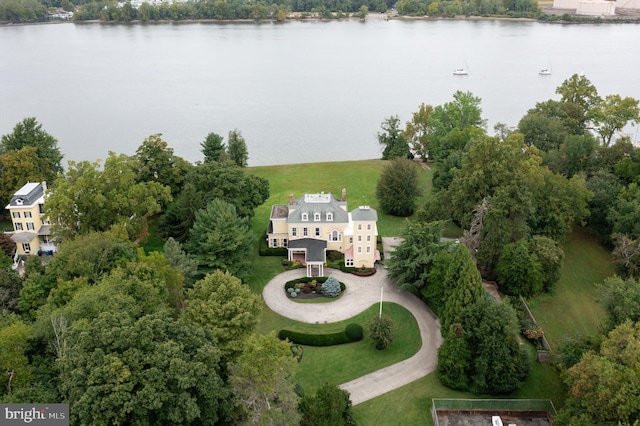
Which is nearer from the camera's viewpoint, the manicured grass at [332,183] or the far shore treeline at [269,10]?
the manicured grass at [332,183]

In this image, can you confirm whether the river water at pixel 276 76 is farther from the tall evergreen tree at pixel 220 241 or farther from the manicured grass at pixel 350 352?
the manicured grass at pixel 350 352

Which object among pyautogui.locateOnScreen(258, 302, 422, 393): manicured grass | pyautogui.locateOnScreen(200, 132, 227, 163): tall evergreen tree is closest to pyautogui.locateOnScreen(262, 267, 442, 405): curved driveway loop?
pyautogui.locateOnScreen(258, 302, 422, 393): manicured grass

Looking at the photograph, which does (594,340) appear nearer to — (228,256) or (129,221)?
(228,256)

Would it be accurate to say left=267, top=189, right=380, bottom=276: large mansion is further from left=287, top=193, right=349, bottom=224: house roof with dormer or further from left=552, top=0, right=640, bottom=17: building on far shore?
left=552, top=0, right=640, bottom=17: building on far shore

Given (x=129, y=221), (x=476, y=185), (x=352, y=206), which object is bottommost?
(x=352, y=206)

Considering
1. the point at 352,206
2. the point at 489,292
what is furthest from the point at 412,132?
the point at 489,292

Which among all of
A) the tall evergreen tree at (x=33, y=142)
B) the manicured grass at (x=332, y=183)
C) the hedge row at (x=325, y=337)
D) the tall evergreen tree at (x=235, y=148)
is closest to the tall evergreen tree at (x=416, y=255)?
the hedge row at (x=325, y=337)
